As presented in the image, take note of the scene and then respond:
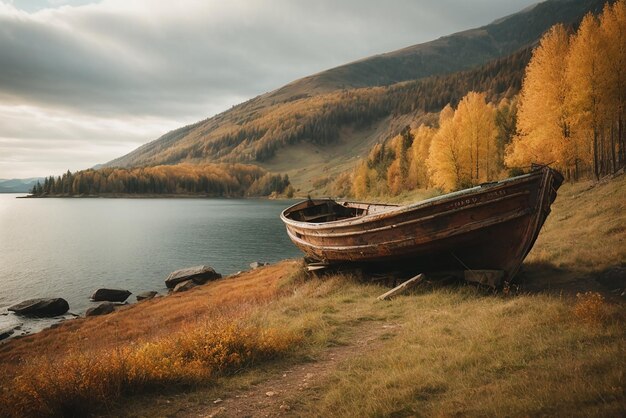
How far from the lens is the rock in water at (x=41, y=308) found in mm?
27250

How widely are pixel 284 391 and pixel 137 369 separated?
9.21 feet

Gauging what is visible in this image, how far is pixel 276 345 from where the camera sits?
8.91 metres

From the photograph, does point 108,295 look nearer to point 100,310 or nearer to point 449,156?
point 100,310

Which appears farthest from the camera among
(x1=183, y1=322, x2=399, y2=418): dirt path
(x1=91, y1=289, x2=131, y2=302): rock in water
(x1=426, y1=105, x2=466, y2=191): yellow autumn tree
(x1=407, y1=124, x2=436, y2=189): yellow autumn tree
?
(x1=407, y1=124, x2=436, y2=189): yellow autumn tree

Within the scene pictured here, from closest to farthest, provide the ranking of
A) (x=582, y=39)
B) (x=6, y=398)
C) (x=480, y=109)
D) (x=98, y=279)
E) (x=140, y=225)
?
(x=6, y=398)
(x=582, y=39)
(x=98, y=279)
(x=480, y=109)
(x=140, y=225)

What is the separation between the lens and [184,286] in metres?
31.5

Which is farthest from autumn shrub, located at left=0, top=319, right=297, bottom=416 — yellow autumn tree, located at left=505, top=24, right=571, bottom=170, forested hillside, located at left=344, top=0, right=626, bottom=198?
yellow autumn tree, located at left=505, top=24, right=571, bottom=170

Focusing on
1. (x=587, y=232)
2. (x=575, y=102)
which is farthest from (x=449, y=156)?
(x=587, y=232)

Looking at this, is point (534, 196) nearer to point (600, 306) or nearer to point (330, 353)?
point (600, 306)

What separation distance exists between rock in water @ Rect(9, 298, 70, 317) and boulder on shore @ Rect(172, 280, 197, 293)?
771 centimetres

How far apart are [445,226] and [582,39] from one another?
28289mm

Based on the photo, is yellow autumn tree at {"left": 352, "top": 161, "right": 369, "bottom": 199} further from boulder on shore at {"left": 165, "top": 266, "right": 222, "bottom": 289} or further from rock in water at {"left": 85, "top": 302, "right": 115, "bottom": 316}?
rock in water at {"left": 85, "top": 302, "right": 115, "bottom": 316}

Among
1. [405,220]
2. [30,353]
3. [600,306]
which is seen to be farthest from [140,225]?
[600,306]

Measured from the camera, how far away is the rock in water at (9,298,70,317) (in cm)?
2725
